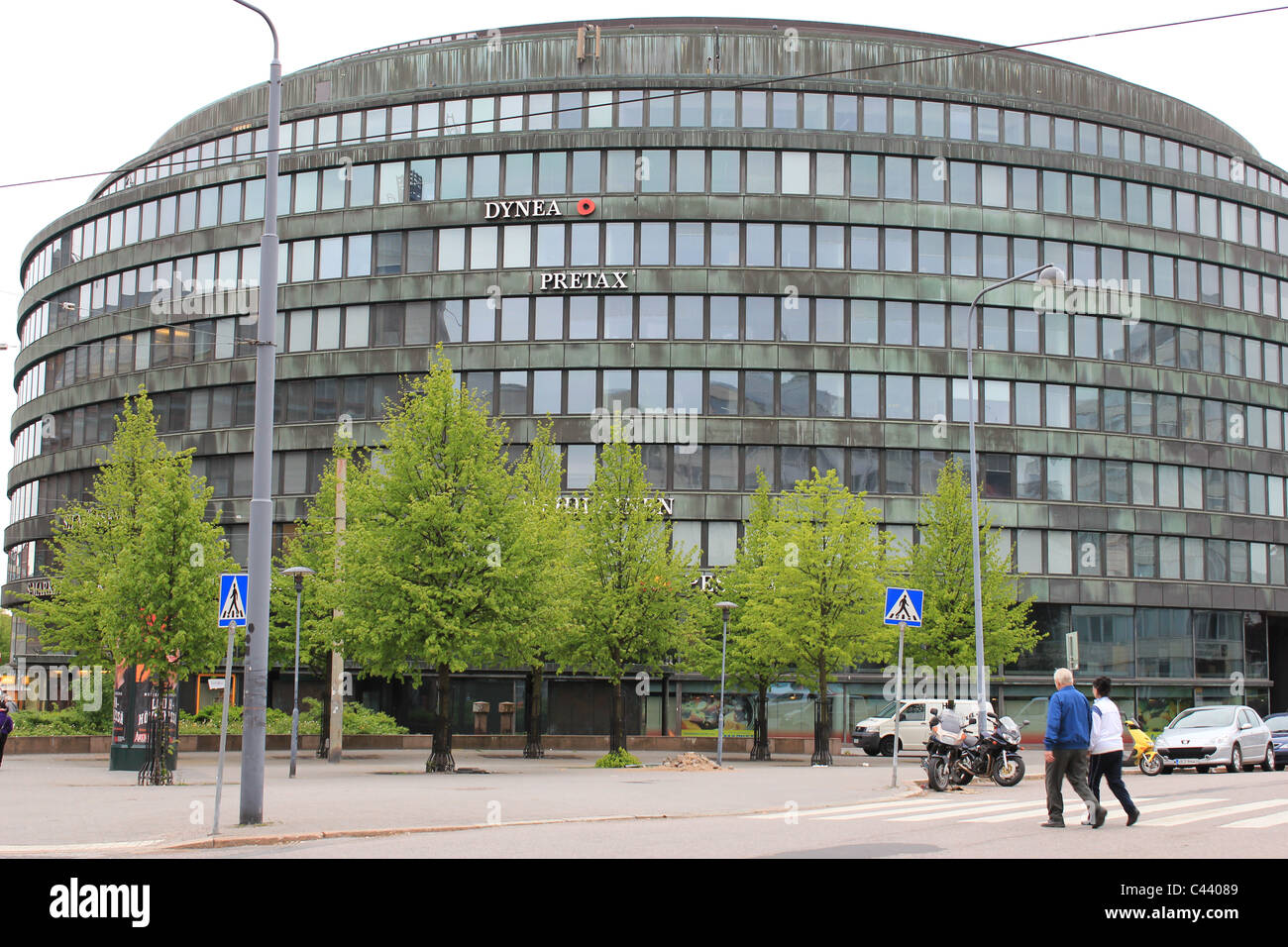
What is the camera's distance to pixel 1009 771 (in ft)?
78.5

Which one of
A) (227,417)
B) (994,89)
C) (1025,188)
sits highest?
(994,89)

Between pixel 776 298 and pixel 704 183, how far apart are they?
5356mm

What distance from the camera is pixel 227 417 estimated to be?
54219mm

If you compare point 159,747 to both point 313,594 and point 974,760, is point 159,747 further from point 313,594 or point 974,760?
point 313,594

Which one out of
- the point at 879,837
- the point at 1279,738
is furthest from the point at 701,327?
the point at 879,837

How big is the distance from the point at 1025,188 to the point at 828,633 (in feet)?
84.2

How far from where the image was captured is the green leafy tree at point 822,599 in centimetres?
3703

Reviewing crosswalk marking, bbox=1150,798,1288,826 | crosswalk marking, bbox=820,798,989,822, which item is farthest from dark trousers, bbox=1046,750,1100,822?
crosswalk marking, bbox=820,798,989,822

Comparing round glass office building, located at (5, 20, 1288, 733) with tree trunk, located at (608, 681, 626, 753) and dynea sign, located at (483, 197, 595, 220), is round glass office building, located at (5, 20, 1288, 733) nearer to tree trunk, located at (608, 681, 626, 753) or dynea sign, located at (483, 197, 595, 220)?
dynea sign, located at (483, 197, 595, 220)

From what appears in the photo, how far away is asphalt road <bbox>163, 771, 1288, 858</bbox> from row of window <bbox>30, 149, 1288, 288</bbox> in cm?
3693

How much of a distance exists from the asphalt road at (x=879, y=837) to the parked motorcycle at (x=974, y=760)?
10.1 feet

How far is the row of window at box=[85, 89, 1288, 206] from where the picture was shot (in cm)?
5262

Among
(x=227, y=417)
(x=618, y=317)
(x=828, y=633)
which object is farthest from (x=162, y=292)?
(x=828, y=633)
